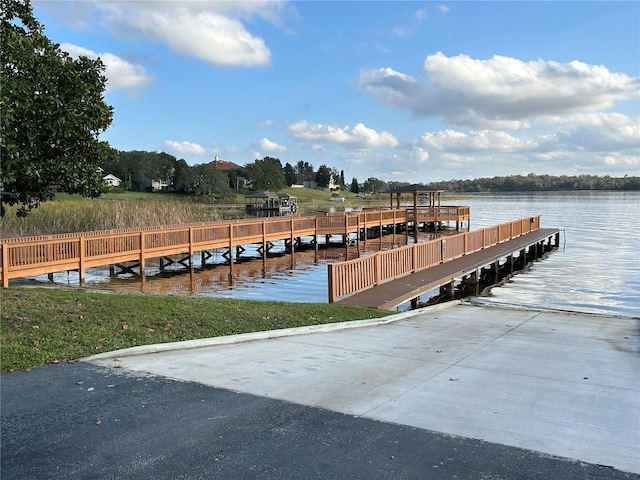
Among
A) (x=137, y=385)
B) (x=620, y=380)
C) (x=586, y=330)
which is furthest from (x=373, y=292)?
(x=137, y=385)

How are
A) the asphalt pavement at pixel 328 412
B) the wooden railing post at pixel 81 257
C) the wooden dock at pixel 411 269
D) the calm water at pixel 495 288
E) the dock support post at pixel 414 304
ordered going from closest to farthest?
the asphalt pavement at pixel 328 412
the wooden dock at pixel 411 269
the dock support post at pixel 414 304
the calm water at pixel 495 288
the wooden railing post at pixel 81 257

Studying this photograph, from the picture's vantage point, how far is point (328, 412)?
491 centimetres

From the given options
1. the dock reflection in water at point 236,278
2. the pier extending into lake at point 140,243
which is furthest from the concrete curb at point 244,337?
the pier extending into lake at point 140,243

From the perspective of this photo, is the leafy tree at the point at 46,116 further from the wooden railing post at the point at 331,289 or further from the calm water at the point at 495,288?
the calm water at the point at 495,288

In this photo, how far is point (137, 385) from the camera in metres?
5.69

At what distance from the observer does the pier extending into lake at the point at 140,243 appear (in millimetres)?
15289

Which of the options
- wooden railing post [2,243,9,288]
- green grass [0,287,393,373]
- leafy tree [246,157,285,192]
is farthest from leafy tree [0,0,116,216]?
leafy tree [246,157,285,192]

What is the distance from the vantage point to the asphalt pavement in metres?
3.87

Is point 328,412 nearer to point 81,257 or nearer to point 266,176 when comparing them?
point 81,257

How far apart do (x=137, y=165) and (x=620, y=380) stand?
108 meters

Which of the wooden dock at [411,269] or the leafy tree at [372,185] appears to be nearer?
the wooden dock at [411,269]

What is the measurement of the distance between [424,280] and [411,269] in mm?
1307

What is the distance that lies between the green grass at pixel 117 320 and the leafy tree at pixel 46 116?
2201 millimetres

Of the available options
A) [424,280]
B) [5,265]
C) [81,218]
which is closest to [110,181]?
[5,265]
